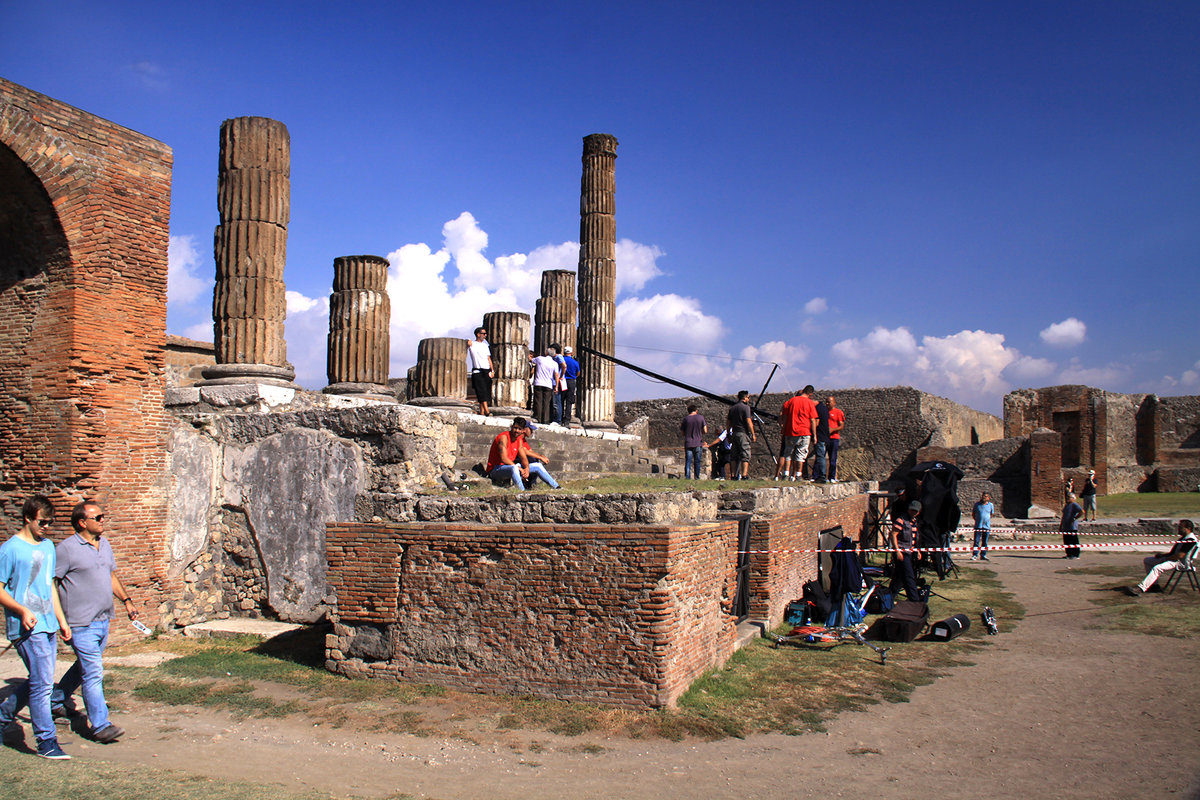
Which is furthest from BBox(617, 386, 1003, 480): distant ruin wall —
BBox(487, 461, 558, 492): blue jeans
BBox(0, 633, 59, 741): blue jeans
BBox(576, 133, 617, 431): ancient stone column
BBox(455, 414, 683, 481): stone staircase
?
BBox(0, 633, 59, 741): blue jeans

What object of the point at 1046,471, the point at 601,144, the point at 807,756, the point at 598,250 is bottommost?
the point at 807,756

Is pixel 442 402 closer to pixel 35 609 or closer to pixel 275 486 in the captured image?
pixel 275 486

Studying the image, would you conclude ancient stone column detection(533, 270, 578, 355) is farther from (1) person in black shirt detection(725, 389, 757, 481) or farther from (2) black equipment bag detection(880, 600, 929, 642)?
(2) black equipment bag detection(880, 600, 929, 642)

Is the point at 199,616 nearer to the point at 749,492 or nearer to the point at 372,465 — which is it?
the point at 372,465

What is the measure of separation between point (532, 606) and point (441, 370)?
6.62m

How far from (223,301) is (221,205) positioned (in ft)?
3.78

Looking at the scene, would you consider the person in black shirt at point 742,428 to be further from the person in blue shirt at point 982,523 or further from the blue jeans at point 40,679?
the blue jeans at point 40,679

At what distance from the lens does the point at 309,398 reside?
9.69m

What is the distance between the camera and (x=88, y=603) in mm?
5254

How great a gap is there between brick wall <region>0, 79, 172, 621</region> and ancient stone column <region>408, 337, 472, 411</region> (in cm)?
432

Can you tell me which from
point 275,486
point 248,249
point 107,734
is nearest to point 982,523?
point 275,486

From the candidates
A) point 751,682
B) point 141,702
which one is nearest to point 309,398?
point 141,702

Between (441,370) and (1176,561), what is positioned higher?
(441,370)

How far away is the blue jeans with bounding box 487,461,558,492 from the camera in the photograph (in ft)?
27.9
